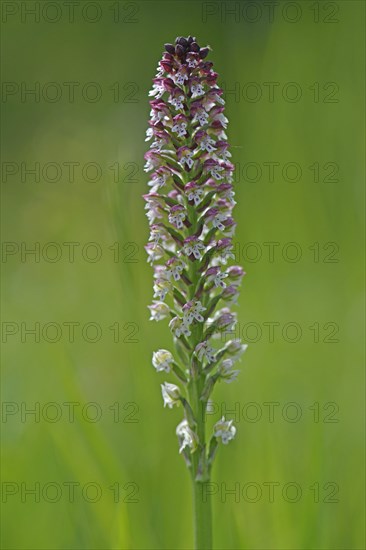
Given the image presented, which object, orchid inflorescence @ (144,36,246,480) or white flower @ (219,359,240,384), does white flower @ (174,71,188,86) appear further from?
white flower @ (219,359,240,384)

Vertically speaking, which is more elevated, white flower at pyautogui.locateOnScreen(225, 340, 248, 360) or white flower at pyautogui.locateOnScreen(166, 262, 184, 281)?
white flower at pyautogui.locateOnScreen(166, 262, 184, 281)


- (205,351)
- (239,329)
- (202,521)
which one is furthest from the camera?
(239,329)

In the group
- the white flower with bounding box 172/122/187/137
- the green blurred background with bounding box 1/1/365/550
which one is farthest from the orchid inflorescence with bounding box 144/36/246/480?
the green blurred background with bounding box 1/1/365/550

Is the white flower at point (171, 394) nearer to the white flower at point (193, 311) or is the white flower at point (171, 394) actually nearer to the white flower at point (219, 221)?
the white flower at point (193, 311)

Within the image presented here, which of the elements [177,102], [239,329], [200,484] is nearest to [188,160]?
[177,102]

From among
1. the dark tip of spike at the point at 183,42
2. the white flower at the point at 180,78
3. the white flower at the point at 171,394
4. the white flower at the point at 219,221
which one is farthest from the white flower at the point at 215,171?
the white flower at the point at 171,394

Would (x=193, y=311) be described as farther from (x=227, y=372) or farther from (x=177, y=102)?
(x=177, y=102)
